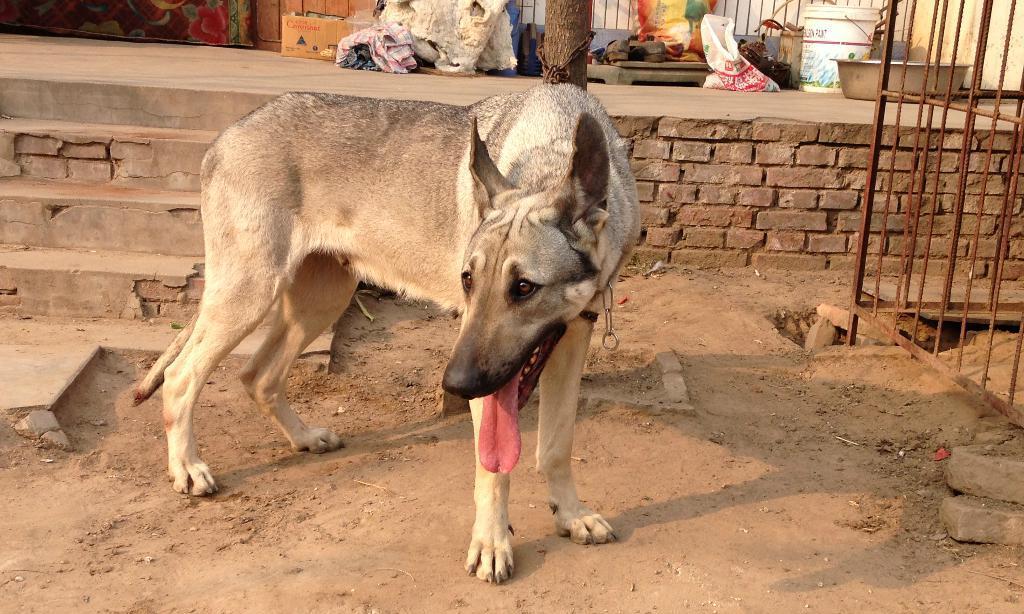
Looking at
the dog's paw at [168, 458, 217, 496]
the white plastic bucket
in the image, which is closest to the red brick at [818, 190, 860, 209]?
the white plastic bucket

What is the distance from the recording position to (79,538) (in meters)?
3.65

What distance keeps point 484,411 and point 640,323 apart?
287 cm

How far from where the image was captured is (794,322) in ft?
20.6

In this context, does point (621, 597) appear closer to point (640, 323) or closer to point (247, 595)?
point (247, 595)

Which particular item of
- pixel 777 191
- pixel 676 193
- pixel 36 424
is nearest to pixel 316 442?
pixel 36 424

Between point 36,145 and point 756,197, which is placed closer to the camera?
point 36,145

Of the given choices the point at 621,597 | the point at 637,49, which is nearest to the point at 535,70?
the point at 637,49

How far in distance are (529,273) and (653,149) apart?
4.06 meters

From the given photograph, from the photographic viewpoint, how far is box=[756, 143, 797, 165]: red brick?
266 inches

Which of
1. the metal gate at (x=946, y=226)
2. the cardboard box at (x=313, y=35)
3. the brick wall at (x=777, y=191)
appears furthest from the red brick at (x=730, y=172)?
the cardboard box at (x=313, y=35)

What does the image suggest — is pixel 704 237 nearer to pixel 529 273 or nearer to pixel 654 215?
pixel 654 215

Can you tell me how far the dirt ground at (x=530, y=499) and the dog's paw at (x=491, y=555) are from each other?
1.8 inches

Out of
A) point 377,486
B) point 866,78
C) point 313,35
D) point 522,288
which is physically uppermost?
point 313,35

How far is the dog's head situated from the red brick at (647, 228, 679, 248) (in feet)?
12.7
